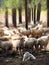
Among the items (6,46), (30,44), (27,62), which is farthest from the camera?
(30,44)

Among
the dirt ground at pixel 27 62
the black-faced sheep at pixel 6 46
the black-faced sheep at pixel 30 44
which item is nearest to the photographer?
the dirt ground at pixel 27 62

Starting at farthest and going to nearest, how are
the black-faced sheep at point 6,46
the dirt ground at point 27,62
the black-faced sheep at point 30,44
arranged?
A: the black-faced sheep at point 30,44 < the black-faced sheep at point 6,46 < the dirt ground at point 27,62

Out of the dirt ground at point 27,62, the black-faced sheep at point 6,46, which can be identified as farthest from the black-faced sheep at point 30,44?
the dirt ground at point 27,62

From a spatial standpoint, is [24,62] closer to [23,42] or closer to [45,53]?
[45,53]

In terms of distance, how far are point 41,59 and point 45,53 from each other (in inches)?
52.1

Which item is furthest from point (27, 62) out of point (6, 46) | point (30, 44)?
point (30, 44)

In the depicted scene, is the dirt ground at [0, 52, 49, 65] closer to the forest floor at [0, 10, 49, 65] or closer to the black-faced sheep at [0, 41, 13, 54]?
the forest floor at [0, 10, 49, 65]

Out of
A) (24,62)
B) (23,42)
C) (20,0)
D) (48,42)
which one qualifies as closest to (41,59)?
(24,62)

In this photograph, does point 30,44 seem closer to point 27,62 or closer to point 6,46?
point 6,46

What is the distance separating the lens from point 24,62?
1007 centimetres

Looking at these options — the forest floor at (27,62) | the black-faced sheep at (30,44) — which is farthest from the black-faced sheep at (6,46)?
the forest floor at (27,62)

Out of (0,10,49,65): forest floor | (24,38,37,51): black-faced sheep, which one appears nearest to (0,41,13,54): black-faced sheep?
(24,38,37,51): black-faced sheep

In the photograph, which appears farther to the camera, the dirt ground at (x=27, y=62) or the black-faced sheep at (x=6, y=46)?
the black-faced sheep at (x=6, y=46)

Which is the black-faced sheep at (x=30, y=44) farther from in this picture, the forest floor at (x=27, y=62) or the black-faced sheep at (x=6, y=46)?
the forest floor at (x=27, y=62)
